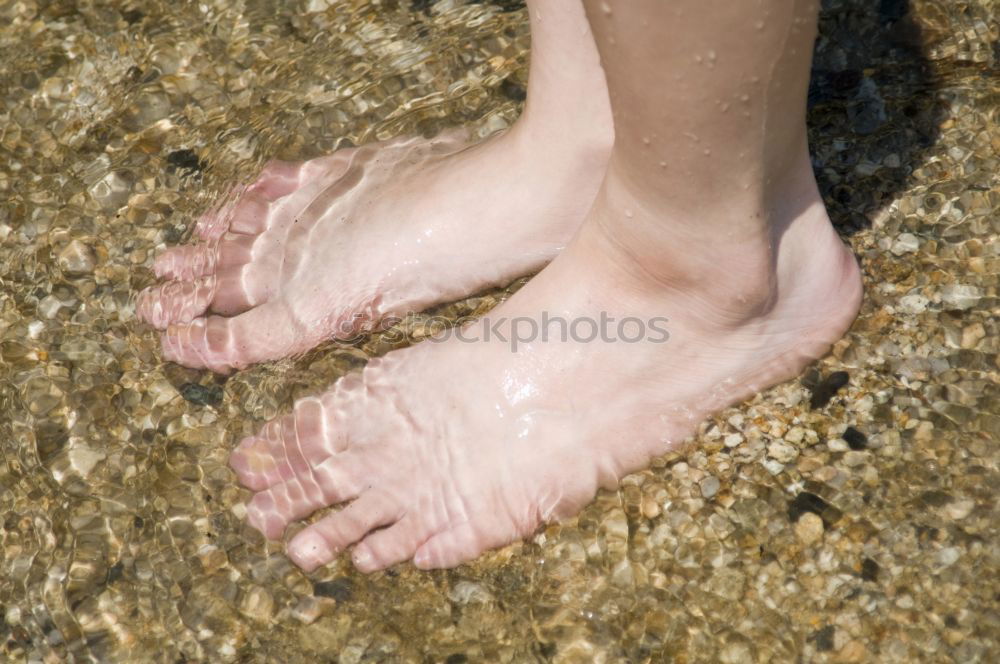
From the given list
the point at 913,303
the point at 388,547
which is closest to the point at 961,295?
the point at 913,303

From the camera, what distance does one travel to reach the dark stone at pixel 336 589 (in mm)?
1662

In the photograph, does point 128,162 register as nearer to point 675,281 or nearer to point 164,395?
point 164,395

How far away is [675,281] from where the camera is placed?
161 cm

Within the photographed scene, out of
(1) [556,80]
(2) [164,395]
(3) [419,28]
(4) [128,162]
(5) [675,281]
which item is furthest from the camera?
(3) [419,28]

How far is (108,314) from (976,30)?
1888mm

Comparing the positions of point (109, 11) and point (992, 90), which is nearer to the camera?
point (992, 90)

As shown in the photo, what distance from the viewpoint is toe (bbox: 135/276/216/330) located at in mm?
1961

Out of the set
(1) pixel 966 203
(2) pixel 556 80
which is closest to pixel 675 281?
(2) pixel 556 80

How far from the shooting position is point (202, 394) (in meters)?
1.89

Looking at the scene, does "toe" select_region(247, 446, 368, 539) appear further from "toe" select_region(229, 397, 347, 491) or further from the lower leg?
the lower leg

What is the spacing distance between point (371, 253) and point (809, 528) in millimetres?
927

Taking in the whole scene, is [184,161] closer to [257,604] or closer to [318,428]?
[318,428]

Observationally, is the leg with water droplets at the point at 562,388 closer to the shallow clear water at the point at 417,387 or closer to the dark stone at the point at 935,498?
the shallow clear water at the point at 417,387

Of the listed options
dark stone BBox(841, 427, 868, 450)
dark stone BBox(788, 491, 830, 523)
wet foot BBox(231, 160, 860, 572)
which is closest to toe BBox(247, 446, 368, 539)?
wet foot BBox(231, 160, 860, 572)
